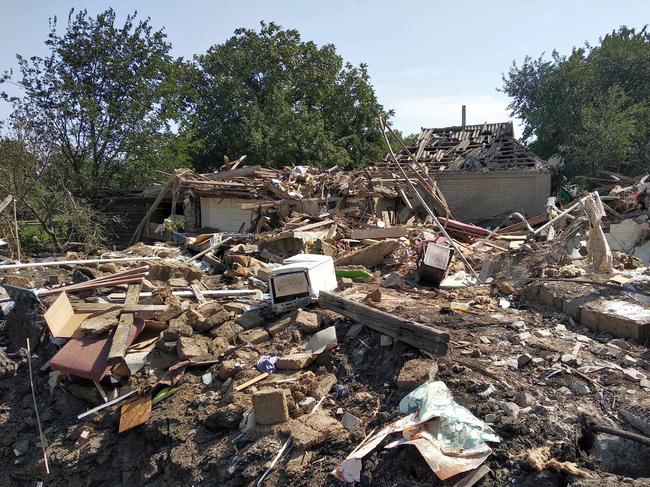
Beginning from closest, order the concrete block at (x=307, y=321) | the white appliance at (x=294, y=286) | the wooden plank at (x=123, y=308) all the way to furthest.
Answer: the concrete block at (x=307, y=321)
the wooden plank at (x=123, y=308)
the white appliance at (x=294, y=286)

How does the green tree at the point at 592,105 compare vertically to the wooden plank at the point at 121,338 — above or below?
above

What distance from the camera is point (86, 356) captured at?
5.56 m

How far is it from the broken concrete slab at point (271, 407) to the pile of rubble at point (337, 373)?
0.04 feet

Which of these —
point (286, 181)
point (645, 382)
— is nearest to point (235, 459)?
point (645, 382)

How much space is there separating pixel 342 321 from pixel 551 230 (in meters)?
5.57

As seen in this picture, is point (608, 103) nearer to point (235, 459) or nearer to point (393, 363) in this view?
point (393, 363)

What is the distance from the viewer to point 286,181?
13578 millimetres

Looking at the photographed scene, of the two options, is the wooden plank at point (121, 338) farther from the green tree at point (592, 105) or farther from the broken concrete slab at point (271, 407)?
the green tree at point (592, 105)

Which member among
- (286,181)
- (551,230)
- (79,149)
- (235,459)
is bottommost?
(235,459)

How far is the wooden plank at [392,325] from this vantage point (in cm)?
444

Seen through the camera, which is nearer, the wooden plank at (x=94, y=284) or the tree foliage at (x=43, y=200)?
the wooden plank at (x=94, y=284)

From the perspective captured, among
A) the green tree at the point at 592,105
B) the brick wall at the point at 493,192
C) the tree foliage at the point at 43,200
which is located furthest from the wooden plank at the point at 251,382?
the green tree at the point at 592,105

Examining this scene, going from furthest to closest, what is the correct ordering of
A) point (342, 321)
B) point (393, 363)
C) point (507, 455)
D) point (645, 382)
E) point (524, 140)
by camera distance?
point (524, 140)
point (342, 321)
point (393, 363)
point (645, 382)
point (507, 455)

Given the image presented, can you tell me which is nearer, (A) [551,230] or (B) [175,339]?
(B) [175,339]
